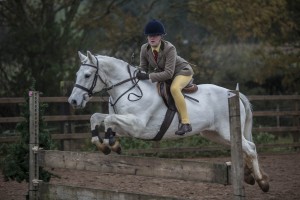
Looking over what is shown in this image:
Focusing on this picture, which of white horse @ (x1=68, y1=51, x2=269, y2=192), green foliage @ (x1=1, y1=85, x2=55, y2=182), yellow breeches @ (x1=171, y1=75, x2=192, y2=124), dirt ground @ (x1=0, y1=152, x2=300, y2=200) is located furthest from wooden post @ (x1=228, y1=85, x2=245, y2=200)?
green foliage @ (x1=1, y1=85, x2=55, y2=182)

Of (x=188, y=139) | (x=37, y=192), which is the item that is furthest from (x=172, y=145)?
(x=37, y=192)

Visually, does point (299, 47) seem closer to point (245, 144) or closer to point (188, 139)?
point (188, 139)

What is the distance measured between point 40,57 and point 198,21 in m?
5.90

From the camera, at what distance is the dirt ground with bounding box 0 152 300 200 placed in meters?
8.61

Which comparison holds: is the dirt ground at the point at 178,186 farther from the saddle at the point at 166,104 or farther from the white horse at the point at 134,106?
the saddle at the point at 166,104

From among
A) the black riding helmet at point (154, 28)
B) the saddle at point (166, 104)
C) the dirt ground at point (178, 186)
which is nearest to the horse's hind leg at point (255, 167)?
the dirt ground at point (178, 186)

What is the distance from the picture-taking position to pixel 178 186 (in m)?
9.60

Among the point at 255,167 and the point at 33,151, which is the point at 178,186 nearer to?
the point at 255,167

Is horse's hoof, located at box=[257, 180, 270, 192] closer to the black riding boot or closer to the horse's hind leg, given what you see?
the horse's hind leg

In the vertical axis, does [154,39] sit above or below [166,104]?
above

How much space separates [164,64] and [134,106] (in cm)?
68

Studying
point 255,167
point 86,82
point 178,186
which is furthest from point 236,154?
point 178,186

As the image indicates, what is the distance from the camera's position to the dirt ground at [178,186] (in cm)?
861

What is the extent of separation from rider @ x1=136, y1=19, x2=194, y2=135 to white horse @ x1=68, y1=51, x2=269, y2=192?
17 centimetres
